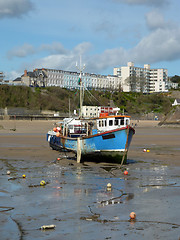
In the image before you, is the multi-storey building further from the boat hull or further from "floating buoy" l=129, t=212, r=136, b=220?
"floating buoy" l=129, t=212, r=136, b=220

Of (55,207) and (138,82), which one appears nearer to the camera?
(55,207)

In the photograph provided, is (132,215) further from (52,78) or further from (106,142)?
(52,78)

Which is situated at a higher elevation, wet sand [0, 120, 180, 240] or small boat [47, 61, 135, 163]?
small boat [47, 61, 135, 163]

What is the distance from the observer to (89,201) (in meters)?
→ 11.0

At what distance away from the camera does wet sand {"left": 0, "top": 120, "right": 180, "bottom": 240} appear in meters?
8.15

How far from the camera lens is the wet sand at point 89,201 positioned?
8.15 m

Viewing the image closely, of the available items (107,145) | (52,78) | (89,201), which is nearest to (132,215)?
(89,201)

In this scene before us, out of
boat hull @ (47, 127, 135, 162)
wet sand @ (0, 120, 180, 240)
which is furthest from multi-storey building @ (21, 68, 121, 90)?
wet sand @ (0, 120, 180, 240)

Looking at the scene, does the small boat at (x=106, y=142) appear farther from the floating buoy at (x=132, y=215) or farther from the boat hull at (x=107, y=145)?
the floating buoy at (x=132, y=215)

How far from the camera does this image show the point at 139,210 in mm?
9898

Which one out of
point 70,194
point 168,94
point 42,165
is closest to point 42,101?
point 168,94

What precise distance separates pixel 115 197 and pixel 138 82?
7427 inches

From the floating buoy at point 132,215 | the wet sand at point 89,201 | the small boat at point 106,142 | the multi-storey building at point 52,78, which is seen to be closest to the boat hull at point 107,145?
the small boat at point 106,142

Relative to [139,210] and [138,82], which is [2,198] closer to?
[139,210]
